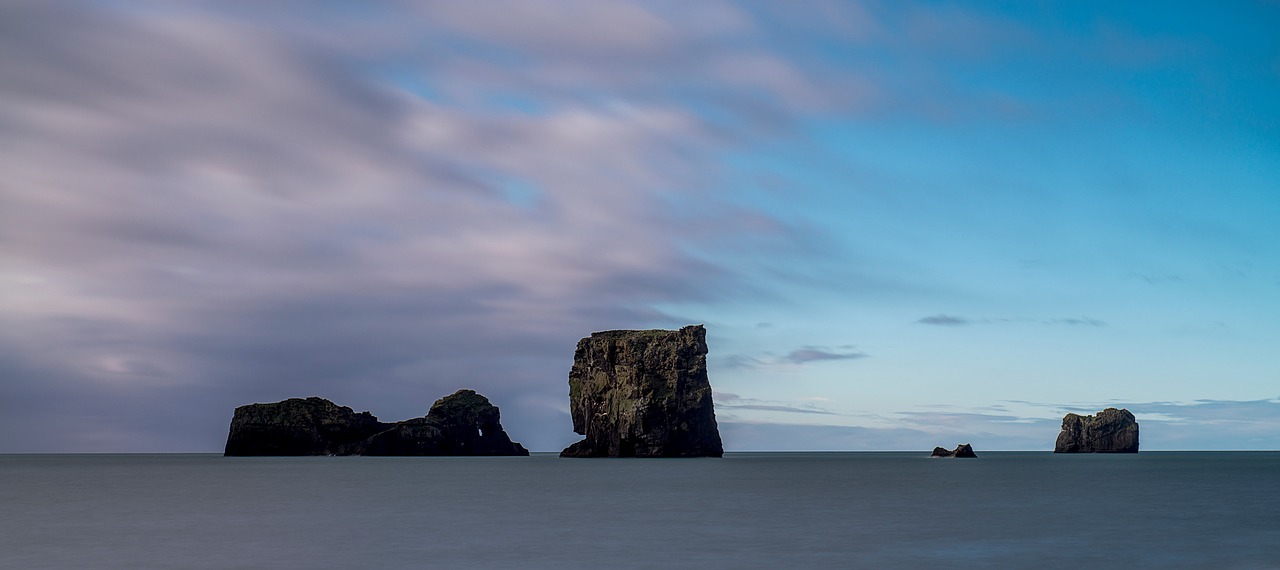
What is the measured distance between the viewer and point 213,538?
145ft

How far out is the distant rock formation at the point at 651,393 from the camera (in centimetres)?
18425

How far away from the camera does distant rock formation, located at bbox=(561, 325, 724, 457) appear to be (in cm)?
18425

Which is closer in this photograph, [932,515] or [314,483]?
[932,515]

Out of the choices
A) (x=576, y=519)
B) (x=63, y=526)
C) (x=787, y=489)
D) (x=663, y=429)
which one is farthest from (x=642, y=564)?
(x=663, y=429)

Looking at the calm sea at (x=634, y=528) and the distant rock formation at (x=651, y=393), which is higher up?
the distant rock formation at (x=651, y=393)

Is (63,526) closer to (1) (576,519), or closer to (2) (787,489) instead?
(1) (576,519)

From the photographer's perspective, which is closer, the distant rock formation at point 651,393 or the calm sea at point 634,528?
the calm sea at point 634,528

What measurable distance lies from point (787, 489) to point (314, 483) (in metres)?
43.7

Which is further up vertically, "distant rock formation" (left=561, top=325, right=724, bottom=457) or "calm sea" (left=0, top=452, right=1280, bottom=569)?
"distant rock formation" (left=561, top=325, right=724, bottom=457)

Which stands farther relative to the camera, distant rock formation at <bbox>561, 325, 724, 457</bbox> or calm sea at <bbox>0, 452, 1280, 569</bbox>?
distant rock formation at <bbox>561, 325, 724, 457</bbox>

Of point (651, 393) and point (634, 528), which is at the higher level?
point (651, 393)

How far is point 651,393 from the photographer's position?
184 meters

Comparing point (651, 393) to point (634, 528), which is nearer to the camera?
point (634, 528)

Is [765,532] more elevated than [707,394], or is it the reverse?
[707,394]
